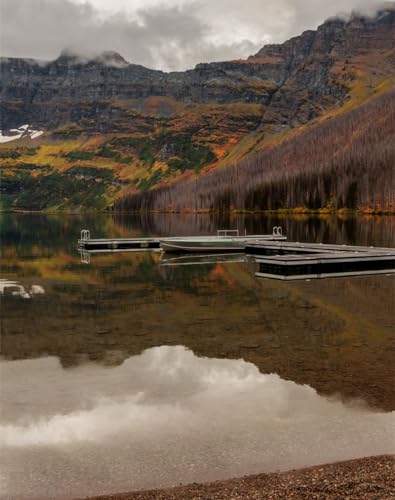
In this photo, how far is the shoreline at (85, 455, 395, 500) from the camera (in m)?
11.8

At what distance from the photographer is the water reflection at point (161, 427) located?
43.2 feet

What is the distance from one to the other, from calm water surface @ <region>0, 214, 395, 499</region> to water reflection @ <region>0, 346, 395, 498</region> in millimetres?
46

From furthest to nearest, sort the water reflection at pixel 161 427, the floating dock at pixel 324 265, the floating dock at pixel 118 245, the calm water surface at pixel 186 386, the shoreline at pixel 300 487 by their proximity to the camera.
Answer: the floating dock at pixel 118 245, the floating dock at pixel 324 265, the calm water surface at pixel 186 386, the water reflection at pixel 161 427, the shoreline at pixel 300 487

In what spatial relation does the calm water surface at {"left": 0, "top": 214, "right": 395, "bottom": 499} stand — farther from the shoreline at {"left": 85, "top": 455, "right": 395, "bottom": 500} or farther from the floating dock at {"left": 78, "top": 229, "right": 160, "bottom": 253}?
the floating dock at {"left": 78, "top": 229, "right": 160, "bottom": 253}

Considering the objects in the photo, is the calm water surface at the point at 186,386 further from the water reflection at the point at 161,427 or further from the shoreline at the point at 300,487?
the shoreline at the point at 300,487

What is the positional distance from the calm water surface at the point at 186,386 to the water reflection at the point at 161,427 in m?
0.05

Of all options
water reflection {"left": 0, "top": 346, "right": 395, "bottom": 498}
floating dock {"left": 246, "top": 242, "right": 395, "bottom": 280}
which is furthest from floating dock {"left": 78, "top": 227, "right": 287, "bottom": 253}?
water reflection {"left": 0, "top": 346, "right": 395, "bottom": 498}

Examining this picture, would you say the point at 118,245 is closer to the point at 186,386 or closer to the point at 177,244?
the point at 177,244

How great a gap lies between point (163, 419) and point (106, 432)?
167 centimetres

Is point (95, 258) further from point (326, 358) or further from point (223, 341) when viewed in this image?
point (326, 358)

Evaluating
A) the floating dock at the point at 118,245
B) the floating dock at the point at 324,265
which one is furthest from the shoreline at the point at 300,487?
the floating dock at the point at 118,245

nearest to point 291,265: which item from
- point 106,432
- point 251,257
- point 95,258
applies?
point 251,257

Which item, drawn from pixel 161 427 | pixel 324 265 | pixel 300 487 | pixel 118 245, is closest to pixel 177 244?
pixel 118 245

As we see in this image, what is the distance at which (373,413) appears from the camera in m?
16.4
